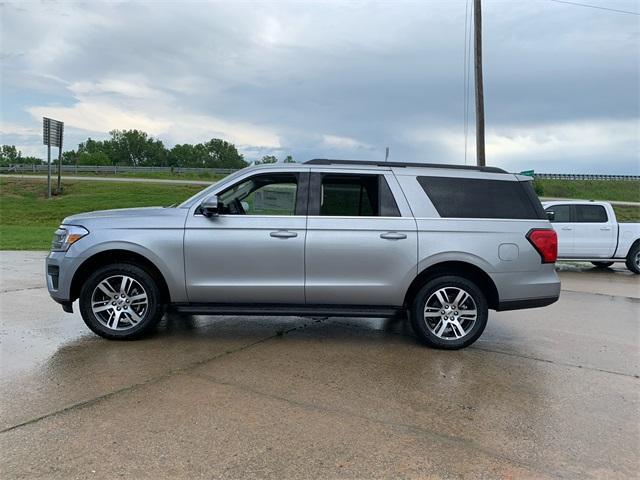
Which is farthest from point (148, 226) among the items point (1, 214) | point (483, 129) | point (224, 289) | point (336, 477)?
point (1, 214)

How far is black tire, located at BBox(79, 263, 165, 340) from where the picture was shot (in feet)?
16.9

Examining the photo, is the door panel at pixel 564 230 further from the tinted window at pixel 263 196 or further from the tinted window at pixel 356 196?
the tinted window at pixel 263 196

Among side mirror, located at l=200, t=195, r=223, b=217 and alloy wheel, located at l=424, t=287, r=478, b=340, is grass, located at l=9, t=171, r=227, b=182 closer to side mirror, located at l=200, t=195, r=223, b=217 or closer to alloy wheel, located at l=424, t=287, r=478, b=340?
side mirror, located at l=200, t=195, r=223, b=217

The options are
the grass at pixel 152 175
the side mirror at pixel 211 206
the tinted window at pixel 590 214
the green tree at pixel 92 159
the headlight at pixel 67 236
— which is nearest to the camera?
the side mirror at pixel 211 206

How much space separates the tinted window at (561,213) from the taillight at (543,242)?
811 centimetres

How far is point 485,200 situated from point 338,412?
2.87 metres

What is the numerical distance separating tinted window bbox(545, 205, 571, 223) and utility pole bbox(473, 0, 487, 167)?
11.5 ft

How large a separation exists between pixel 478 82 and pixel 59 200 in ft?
67.7

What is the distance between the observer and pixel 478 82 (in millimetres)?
15750

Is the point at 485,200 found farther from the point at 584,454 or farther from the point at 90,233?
the point at 90,233

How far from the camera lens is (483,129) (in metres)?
15.8

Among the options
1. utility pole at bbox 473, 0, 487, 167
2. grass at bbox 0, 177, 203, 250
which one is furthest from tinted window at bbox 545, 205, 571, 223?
grass at bbox 0, 177, 203, 250

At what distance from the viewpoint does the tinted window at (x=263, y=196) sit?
5.30 m

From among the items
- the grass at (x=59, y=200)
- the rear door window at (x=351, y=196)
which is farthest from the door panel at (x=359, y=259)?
the grass at (x=59, y=200)
